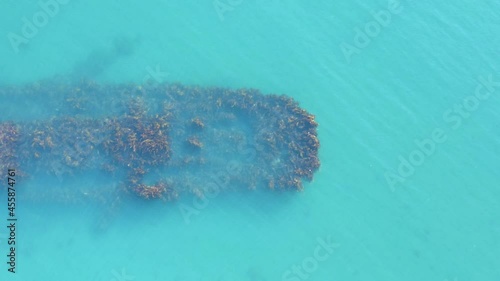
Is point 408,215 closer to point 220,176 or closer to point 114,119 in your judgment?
point 220,176

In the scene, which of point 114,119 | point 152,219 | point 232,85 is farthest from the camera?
point 232,85

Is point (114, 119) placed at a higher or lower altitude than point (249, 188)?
lower

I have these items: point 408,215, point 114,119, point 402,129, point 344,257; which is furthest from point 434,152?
point 114,119

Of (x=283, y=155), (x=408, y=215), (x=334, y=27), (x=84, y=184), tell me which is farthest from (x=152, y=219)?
(x=334, y=27)

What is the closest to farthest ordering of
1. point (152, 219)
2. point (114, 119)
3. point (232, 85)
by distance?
1. point (152, 219)
2. point (114, 119)
3. point (232, 85)


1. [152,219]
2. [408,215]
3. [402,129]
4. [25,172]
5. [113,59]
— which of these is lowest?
[25,172]

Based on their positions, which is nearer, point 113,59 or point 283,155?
point 283,155
